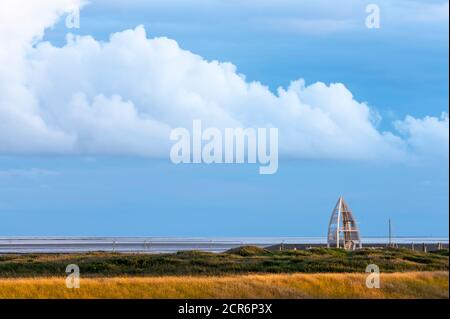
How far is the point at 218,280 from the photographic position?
37.9m

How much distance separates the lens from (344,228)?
247 ft

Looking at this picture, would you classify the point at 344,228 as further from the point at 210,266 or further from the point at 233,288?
the point at 233,288

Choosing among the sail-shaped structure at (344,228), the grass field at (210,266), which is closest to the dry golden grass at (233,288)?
the grass field at (210,266)

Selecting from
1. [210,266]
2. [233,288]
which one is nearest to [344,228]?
[210,266]

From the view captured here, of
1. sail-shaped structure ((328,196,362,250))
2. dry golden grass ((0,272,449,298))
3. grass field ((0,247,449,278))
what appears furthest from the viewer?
sail-shaped structure ((328,196,362,250))

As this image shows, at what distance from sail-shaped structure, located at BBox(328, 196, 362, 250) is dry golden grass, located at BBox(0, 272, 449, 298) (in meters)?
35.5

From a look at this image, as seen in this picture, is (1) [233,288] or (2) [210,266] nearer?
(1) [233,288]

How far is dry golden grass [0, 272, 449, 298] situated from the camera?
1366 inches

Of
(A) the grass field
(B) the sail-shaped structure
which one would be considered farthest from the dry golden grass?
(B) the sail-shaped structure

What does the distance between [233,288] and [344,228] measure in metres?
40.8

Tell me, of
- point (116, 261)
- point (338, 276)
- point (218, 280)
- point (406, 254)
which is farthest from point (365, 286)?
point (406, 254)

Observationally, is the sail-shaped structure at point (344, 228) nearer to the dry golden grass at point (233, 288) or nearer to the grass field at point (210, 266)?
the grass field at point (210, 266)

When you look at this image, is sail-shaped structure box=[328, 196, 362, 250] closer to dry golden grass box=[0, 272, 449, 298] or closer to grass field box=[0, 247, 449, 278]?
grass field box=[0, 247, 449, 278]
